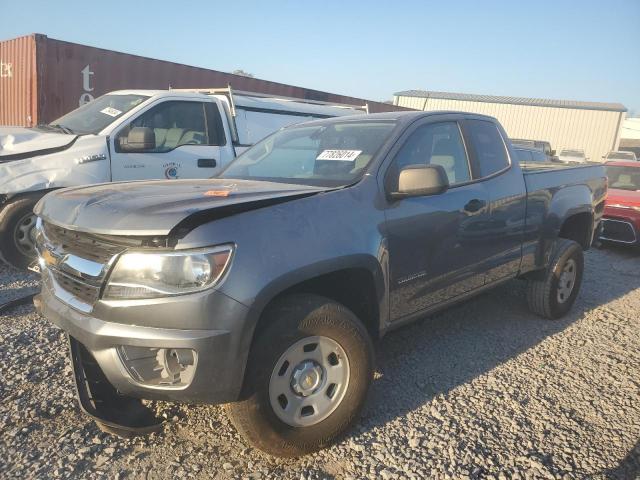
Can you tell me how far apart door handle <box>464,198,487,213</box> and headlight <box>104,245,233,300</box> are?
1.88 metres

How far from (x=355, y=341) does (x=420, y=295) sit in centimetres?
72

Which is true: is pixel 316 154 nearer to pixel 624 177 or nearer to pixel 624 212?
pixel 624 212

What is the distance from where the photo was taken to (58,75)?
32.2 feet

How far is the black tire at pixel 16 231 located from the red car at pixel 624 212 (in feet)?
26.0

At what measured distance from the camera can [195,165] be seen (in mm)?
6027

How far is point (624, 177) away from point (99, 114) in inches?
337

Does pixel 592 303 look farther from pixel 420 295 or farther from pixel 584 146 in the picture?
pixel 584 146

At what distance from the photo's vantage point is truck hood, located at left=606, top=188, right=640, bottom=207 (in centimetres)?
759

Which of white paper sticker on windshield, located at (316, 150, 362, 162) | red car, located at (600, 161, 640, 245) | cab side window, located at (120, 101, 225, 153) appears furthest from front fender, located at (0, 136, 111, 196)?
red car, located at (600, 161, 640, 245)

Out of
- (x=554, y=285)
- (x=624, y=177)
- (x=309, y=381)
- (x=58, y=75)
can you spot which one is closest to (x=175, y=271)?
(x=309, y=381)

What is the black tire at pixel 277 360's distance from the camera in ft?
7.11

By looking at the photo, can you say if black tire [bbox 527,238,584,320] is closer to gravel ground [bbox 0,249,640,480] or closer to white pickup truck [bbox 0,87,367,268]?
gravel ground [bbox 0,249,640,480]

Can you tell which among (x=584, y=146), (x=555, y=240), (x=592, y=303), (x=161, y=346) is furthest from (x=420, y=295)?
(x=584, y=146)

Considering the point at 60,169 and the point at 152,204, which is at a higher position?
the point at 152,204
